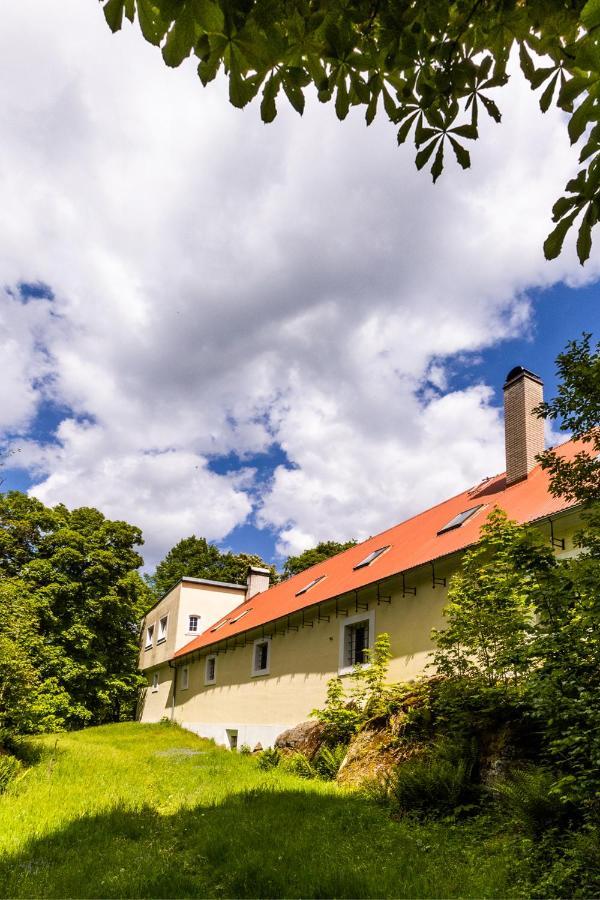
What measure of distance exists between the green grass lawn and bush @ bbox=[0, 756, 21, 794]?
223mm

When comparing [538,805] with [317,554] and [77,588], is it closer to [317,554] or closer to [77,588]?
[77,588]

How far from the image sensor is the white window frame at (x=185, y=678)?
25692mm

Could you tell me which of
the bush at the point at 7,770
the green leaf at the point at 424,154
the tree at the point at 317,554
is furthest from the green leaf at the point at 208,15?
the tree at the point at 317,554

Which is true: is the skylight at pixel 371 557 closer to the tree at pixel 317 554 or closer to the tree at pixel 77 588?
the tree at pixel 77 588

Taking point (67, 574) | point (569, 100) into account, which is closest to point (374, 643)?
point (569, 100)

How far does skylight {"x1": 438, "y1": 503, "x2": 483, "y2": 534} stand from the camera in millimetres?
13895

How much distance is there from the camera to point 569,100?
2479 mm

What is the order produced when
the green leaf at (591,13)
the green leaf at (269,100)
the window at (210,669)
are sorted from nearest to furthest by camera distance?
the green leaf at (591,13) → the green leaf at (269,100) → the window at (210,669)

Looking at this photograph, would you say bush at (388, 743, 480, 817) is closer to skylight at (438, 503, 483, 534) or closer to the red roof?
the red roof

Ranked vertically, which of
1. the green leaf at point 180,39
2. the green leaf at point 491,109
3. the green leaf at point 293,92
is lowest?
the green leaf at point 180,39

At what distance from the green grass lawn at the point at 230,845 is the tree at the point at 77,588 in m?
16.9

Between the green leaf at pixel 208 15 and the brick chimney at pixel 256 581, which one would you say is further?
the brick chimney at pixel 256 581

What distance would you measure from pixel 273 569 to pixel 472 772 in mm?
42189

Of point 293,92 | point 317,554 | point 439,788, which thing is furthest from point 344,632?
point 317,554
